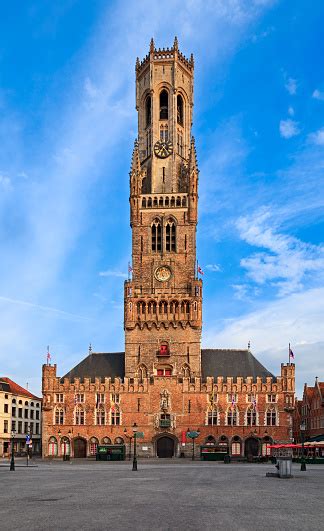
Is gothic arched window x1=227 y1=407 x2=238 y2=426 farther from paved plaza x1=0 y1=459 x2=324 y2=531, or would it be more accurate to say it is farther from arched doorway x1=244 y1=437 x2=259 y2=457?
paved plaza x1=0 y1=459 x2=324 y2=531

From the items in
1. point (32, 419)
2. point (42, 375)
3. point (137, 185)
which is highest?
point (137, 185)

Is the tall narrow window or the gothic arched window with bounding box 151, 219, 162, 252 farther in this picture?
the tall narrow window

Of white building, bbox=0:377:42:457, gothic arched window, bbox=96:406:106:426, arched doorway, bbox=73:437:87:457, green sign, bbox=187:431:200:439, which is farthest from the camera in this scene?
white building, bbox=0:377:42:457

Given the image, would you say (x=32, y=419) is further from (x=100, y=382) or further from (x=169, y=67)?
(x=169, y=67)

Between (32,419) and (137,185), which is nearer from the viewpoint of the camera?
(137,185)

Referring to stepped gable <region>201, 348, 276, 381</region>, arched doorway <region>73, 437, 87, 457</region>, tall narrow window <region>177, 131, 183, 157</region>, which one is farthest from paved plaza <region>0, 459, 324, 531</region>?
tall narrow window <region>177, 131, 183, 157</region>

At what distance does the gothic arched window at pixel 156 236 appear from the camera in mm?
95938

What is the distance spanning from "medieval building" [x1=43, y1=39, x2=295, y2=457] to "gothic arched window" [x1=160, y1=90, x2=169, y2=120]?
11873mm

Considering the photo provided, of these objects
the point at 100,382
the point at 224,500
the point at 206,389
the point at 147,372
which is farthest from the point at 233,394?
the point at 224,500

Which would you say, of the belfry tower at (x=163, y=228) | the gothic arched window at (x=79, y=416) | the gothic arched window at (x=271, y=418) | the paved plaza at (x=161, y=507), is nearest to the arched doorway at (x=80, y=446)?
the gothic arched window at (x=79, y=416)

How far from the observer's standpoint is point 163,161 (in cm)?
10050

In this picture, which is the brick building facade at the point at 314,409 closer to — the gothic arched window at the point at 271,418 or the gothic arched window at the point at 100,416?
the gothic arched window at the point at 271,418

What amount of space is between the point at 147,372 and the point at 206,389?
28.0ft

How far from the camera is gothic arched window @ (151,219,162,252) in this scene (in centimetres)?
9594
